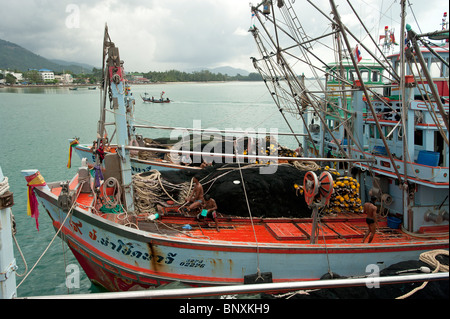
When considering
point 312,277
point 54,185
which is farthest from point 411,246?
point 54,185

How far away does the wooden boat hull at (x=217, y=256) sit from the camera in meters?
7.14

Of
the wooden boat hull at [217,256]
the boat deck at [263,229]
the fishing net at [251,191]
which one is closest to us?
the wooden boat hull at [217,256]

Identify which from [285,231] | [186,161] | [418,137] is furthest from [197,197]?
[186,161]

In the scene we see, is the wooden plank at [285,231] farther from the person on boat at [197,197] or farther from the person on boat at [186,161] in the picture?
the person on boat at [186,161]

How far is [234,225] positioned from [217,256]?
1.45 m

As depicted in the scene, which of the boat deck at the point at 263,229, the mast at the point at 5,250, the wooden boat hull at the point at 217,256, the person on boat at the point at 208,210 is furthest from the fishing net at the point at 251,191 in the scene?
the mast at the point at 5,250

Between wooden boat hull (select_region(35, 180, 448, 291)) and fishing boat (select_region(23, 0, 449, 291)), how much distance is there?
21mm

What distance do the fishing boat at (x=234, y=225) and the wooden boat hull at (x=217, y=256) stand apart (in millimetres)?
21

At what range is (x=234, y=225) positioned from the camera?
8.54 m

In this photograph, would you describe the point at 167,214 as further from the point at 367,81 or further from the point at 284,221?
the point at 367,81

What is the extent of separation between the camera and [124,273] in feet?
24.6

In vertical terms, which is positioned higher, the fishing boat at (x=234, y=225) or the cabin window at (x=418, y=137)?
the cabin window at (x=418, y=137)

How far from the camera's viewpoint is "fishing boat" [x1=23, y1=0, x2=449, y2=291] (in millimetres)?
7199
